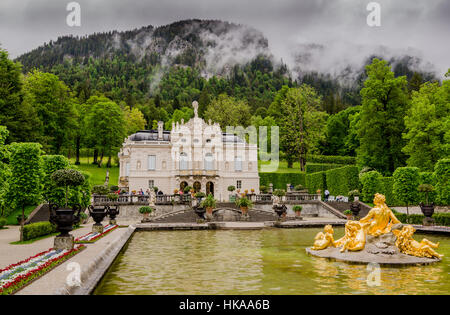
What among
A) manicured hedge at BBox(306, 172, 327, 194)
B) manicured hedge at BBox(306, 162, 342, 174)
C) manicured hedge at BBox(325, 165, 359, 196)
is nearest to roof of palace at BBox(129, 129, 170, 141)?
manicured hedge at BBox(306, 172, 327, 194)

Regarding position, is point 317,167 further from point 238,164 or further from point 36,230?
point 36,230

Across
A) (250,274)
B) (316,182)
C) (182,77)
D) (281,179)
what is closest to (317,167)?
(281,179)

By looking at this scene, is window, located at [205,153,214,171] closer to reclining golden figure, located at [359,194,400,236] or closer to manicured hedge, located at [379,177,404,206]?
manicured hedge, located at [379,177,404,206]

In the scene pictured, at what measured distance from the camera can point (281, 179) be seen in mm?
54094

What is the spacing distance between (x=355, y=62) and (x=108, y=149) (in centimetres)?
13955

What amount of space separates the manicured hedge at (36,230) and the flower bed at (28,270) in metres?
5.32

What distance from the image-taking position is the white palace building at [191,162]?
1941 inches

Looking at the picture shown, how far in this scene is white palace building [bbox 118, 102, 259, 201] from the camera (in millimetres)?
49312

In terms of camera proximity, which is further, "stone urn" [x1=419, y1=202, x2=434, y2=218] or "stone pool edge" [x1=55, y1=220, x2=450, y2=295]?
"stone urn" [x1=419, y1=202, x2=434, y2=218]

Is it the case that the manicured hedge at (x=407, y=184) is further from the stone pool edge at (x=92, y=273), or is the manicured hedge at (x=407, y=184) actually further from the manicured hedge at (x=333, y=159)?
the manicured hedge at (x=333, y=159)

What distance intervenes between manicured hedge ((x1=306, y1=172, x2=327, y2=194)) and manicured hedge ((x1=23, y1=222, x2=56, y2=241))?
33.0 meters

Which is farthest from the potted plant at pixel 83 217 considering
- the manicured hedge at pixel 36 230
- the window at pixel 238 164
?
the window at pixel 238 164

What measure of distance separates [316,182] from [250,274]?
39.4 metres
